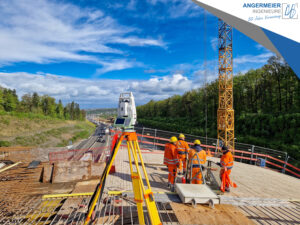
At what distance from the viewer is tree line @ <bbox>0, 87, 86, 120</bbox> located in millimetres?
64750

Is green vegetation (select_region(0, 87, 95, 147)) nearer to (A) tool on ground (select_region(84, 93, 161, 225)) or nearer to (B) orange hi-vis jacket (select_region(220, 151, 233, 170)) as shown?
(A) tool on ground (select_region(84, 93, 161, 225))

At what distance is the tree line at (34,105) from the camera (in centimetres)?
6475

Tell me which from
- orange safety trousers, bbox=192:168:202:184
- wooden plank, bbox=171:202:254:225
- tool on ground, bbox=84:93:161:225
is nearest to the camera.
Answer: wooden plank, bbox=171:202:254:225

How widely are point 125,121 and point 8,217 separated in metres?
3.40

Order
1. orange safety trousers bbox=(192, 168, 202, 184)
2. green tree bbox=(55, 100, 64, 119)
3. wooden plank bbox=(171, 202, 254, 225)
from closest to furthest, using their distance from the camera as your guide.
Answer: wooden plank bbox=(171, 202, 254, 225) < orange safety trousers bbox=(192, 168, 202, 184) < green tree bbox=(55, 100, 64, 119)

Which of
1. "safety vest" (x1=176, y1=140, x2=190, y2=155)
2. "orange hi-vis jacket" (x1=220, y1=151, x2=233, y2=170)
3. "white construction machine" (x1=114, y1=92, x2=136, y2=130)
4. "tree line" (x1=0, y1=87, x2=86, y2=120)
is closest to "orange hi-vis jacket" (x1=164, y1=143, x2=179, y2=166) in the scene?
"safety vest" (x1=176, y1=140, x2=190, y2=155)

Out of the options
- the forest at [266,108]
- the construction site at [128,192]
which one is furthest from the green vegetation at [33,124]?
the forest at [266,108]

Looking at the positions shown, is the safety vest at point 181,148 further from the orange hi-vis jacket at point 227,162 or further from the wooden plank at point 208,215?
the wooden plank at point 208,215

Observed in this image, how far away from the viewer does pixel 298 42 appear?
4.38 meters

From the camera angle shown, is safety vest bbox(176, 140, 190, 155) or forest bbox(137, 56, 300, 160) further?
forest bbox(137, 56, 300, 160)

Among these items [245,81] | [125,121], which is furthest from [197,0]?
[245,81]

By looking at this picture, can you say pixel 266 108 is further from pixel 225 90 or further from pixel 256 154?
pixel 256 154

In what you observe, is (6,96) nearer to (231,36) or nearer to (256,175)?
(231,36)

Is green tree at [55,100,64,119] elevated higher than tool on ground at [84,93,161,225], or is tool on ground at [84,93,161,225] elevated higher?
green tree at [55,100,64,119]
